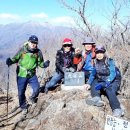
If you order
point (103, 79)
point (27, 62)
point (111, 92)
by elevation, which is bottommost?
point (111, 92)

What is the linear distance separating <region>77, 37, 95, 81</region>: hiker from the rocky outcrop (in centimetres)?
74

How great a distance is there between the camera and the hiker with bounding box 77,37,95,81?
8.86m

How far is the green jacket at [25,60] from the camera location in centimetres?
854

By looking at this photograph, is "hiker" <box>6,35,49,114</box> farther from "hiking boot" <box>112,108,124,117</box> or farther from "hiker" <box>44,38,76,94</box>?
"hiking boot" <box>112,108,124,117</box>

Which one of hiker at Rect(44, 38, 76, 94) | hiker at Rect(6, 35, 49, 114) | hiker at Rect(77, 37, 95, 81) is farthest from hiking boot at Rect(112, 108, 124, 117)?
hiker at Rect(6, 35, 49, 114)

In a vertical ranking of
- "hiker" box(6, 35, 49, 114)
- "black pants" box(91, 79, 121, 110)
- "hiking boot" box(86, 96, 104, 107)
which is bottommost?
"hiking boot" box(86, 96, 104, 107)

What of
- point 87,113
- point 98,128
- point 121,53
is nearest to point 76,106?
point 87,113

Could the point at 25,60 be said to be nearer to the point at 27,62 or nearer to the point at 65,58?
the point at 27,62

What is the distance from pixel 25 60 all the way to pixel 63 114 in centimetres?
196

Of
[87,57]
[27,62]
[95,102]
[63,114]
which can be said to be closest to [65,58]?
[87,57]

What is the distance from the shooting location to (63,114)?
24.7ft

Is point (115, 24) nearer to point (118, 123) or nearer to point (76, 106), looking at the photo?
point (76, 106)

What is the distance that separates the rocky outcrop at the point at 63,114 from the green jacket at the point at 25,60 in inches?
38.1

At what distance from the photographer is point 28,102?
928 cm
